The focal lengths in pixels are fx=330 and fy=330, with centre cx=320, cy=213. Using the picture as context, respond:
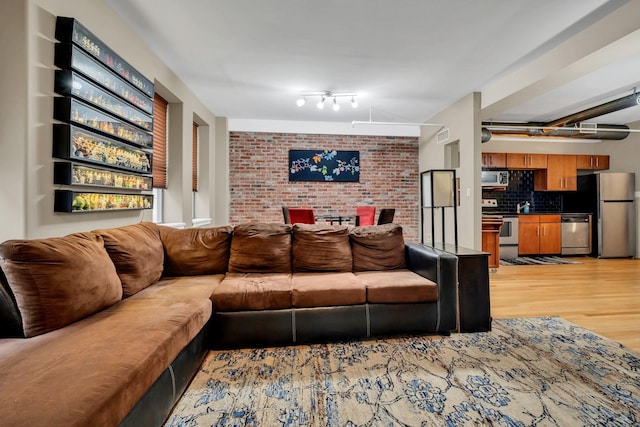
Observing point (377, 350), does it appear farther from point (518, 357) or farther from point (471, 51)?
point (471, 51)

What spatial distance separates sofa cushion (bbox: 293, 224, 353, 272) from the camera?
301 cm

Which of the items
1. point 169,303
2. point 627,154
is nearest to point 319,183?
point 169,303

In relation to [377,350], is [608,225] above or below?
above

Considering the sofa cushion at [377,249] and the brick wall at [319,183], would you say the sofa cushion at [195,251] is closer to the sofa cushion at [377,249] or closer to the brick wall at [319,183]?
the sofa cushion at [377,249]

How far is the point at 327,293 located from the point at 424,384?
0.87 meters

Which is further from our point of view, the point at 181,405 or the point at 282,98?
the point at 282,98

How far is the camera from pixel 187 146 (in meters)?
4.27

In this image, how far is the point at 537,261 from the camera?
6.02 m

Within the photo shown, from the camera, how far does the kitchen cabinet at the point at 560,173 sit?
22.1ft

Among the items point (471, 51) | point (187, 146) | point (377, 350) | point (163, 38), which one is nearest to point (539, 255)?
point (471, 51)

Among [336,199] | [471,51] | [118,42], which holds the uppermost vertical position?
[471,51]

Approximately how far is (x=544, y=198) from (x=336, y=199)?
459 cm

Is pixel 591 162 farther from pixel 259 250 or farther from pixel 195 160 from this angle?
pixel 195 160

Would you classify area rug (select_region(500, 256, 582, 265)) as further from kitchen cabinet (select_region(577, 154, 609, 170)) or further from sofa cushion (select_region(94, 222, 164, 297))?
sofa cushion (select_region(94, 222, 164, 297))
